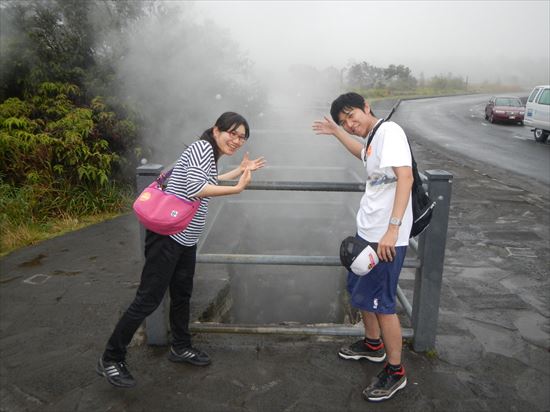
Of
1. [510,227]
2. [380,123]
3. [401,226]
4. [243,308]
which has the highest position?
[380,123]

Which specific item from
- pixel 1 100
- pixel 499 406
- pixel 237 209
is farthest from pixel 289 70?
pixel 499 406

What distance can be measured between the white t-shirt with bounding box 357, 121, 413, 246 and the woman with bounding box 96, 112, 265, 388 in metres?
0.56

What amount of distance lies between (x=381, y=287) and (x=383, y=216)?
14.6 inches

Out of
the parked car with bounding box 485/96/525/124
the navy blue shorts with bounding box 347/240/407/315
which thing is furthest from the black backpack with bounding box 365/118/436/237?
the parked car with bounding box 485/96/525/124

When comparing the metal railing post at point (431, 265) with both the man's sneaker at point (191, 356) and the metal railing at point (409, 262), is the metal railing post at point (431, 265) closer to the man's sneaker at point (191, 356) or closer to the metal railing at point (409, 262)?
the metal railing at point (409, 262)

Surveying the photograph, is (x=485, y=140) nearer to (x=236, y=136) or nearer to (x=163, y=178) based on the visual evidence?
(x=236, y=136)

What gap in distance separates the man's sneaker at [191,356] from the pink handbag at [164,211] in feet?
2.58

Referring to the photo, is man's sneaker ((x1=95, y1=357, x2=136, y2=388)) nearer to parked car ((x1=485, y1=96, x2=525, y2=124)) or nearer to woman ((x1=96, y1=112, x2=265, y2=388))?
woman ((x1=96, y1=112, x2=265, y2=388))

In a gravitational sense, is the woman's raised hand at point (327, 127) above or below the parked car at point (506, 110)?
above

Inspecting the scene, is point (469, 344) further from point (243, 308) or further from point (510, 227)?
point (510, 227)

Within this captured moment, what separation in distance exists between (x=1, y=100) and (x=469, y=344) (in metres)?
6.53

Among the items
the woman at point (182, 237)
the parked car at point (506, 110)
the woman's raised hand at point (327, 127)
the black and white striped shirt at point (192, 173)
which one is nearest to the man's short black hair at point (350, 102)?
the woman's raised hand at point (327, 127)

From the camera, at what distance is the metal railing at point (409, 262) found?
8.30 feet

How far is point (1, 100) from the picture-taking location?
6461 mm
